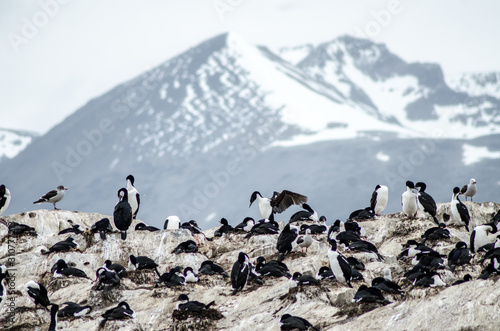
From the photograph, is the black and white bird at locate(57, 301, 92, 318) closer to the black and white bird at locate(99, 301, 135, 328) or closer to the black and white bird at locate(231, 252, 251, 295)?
the black and white bird at locate(99, 301, 135, 328)

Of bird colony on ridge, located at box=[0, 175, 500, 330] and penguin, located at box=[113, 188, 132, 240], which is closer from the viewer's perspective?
bird colony on ridge, located at box=[0, 175, 500, 330]

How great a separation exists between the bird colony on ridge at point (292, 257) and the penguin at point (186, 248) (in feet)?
0.11

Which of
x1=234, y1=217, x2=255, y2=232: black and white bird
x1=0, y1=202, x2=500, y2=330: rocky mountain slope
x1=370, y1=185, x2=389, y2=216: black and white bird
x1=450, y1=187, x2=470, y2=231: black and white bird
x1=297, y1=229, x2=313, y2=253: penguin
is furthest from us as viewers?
x1=370, y1=185, x2=389, y2=216: black and white bird

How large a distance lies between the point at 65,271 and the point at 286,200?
949 cm

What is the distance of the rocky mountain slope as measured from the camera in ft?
52.0

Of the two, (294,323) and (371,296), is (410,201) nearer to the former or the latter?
(371,296)

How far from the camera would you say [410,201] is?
2797 centimetres

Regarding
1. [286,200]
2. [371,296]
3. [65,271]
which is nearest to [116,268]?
[65,271]

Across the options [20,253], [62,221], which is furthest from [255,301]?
[62,221]

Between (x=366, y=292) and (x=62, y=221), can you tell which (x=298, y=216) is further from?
(x=366, y=292)

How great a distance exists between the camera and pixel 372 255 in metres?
24.0

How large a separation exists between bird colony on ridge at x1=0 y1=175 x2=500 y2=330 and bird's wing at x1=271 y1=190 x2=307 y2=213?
1.7 inches

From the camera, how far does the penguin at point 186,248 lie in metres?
25.5

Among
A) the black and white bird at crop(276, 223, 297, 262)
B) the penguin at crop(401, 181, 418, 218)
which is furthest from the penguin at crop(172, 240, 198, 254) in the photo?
the penguin at crop(401, 181, 418, 218)
